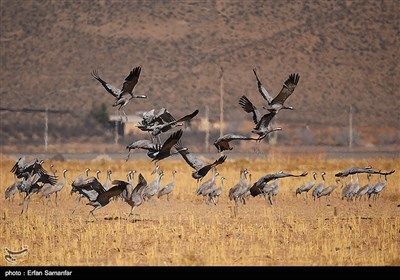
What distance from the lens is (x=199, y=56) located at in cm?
8300

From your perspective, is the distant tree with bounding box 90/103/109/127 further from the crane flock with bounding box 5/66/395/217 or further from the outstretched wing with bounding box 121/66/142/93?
the outstretched wing with bounding box 121/66/142/93

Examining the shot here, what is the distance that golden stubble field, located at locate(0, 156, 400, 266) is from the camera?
15.9 meters

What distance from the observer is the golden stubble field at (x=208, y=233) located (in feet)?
52.0

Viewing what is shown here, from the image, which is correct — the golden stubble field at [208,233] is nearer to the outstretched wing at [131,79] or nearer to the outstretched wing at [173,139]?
the outstretched wing at [173,139]

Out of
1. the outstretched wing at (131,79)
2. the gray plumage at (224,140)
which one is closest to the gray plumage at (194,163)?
the gray plumage at (224,140)

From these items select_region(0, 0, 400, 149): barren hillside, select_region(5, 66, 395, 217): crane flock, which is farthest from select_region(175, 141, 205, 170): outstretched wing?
select_region(0, 0, 400, 149): barren hillside

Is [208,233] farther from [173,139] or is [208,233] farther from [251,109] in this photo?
[251,109]

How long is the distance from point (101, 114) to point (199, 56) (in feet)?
46.5

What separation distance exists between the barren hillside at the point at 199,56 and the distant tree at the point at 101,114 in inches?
27.0

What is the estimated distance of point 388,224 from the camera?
1977cm

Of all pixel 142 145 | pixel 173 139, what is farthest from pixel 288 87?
pixel 142 145
